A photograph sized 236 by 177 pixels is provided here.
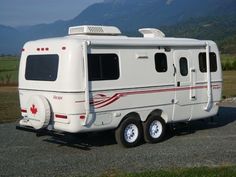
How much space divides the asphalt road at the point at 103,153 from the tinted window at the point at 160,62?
181 centimetres

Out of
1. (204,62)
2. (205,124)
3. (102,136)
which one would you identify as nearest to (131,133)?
(102,136)

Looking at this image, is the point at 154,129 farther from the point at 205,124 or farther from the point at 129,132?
the point at 205,124

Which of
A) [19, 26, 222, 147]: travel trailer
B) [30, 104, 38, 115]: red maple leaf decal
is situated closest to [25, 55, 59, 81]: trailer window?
[19, 26, 222, 147]: travel trailer

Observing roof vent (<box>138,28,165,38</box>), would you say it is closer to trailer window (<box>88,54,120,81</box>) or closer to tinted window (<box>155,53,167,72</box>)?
tinted window (<box>155,53,167,72</box>)

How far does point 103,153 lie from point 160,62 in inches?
111

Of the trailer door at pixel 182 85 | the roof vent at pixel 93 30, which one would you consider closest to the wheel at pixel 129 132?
the trailer door at pixel 182 85

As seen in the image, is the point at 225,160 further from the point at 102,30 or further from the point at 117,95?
the point at 102,30

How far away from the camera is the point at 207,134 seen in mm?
13430

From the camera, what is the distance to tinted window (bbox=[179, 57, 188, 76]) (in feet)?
41.8

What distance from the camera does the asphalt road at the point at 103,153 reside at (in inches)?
376

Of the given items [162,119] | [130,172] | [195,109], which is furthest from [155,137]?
[130,172]

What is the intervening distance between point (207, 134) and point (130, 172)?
16.0 feet

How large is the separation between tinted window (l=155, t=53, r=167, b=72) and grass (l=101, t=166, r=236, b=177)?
3.71 metres

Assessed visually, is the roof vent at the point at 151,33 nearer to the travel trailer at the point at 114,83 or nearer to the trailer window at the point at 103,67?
the travel trailer at the point at 114,83
